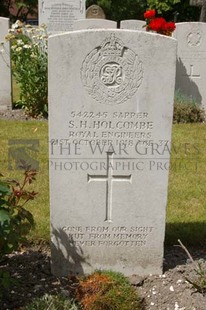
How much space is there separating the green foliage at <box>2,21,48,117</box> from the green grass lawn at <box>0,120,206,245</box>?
0.53m

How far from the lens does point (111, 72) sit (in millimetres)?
2988

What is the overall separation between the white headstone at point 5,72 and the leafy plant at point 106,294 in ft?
19.2

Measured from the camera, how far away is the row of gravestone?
829 cm

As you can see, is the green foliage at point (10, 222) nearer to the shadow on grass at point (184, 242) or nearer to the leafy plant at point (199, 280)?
the leafy plant at point (199, 280)

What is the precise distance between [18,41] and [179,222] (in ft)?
15.7

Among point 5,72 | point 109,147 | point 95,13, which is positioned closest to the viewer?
point 109,147

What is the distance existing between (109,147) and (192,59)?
19.8 feet

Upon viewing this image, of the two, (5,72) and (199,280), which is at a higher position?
(5,72)

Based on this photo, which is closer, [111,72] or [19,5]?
[111,72]

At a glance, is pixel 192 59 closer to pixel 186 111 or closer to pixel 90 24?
pixel 186 111

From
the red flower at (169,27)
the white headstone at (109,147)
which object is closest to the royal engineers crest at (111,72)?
the white headstone at (109,147)

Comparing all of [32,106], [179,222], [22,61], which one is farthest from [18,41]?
[179,222]

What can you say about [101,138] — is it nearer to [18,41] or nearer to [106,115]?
[106,115]

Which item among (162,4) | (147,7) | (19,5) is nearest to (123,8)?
(147,7)
